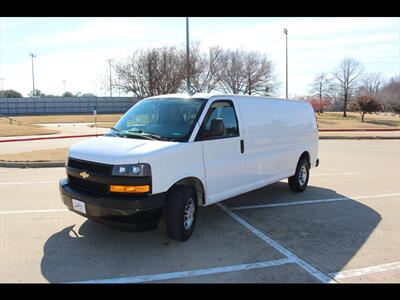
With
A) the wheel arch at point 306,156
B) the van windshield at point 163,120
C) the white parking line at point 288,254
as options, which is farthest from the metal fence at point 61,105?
the white parking line at point 288,254

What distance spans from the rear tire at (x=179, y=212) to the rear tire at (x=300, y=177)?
3656 mm

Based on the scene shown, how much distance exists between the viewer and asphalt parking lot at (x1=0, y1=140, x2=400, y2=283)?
4031 millimetres

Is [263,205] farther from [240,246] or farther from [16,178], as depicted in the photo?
[16,178]

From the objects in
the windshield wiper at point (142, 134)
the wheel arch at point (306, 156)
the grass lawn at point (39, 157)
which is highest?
the windshield wiper at point (142, 134)

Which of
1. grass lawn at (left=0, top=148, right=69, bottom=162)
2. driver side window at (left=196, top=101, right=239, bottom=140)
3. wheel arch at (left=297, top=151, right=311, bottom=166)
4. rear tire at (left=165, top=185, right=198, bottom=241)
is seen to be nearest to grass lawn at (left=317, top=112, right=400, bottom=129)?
grass lawn at (left=0, top=148, right=69, bottom=162)

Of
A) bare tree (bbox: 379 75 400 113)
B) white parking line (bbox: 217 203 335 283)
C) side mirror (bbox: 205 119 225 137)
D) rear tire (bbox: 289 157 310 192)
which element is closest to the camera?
white parking line (bbox: 217 203 335 283)

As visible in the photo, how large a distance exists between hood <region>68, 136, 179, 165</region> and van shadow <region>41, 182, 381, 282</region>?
3.87 feet

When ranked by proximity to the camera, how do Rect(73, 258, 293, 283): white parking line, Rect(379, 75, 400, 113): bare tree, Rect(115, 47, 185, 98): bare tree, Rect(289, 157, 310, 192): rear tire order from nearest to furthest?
Rect(73, 258, 293, 283): white parking line → Rect(289, 157, 310, 192): rear tire → Rect(115, 47, 185, 98): bare tree → Rect(379, 75, 400, 113): bare tree

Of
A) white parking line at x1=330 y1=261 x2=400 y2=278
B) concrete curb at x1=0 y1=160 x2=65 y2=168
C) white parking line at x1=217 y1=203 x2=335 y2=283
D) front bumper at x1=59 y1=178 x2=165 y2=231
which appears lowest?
white parking line at x1=330 y1=261 x2=400 y2=278

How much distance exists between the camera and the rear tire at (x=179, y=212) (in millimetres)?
4719

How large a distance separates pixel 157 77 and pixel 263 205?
20.2 metres

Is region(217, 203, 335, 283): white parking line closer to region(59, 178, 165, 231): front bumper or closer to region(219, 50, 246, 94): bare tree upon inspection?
region(59, 178, 165, 231): front bumper

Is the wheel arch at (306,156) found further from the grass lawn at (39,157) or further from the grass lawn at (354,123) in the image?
the grass lawn at (354,123)
